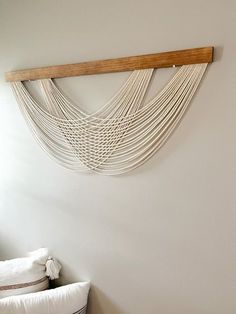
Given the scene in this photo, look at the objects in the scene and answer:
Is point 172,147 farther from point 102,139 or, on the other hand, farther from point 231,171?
point 102,139

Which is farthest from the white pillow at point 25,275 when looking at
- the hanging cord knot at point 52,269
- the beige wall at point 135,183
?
the beige wall at point 135,183

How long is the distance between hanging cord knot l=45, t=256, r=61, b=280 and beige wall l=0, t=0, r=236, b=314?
0.15 feet

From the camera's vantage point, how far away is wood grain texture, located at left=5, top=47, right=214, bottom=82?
46.8 inches

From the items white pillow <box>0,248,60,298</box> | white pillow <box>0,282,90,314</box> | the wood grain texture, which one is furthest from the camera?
white pillow <box>0,248,60,298</box>

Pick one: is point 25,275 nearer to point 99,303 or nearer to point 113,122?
point 99,303

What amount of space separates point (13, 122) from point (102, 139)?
70 cm

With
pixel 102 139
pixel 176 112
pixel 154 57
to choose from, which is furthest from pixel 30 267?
pixel 154 57

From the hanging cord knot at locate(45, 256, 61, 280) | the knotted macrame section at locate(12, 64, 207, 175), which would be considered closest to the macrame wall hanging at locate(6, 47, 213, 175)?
the knotted macrame section at locate(12, 64, 207, 175)

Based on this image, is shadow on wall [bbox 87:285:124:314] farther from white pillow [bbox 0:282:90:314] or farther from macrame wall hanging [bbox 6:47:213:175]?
macrame wall hanging [bbox 6:47:213:175]

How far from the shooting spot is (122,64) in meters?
1.37

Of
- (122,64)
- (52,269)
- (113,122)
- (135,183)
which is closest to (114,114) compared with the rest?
(113,122)

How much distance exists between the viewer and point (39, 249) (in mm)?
1833

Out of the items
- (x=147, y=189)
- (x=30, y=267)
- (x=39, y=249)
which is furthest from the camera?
(x=39, y=249)

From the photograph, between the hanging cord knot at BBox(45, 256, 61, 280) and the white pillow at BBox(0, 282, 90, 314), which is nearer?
the white pillow at BBox(0, 282, 90, 314)
